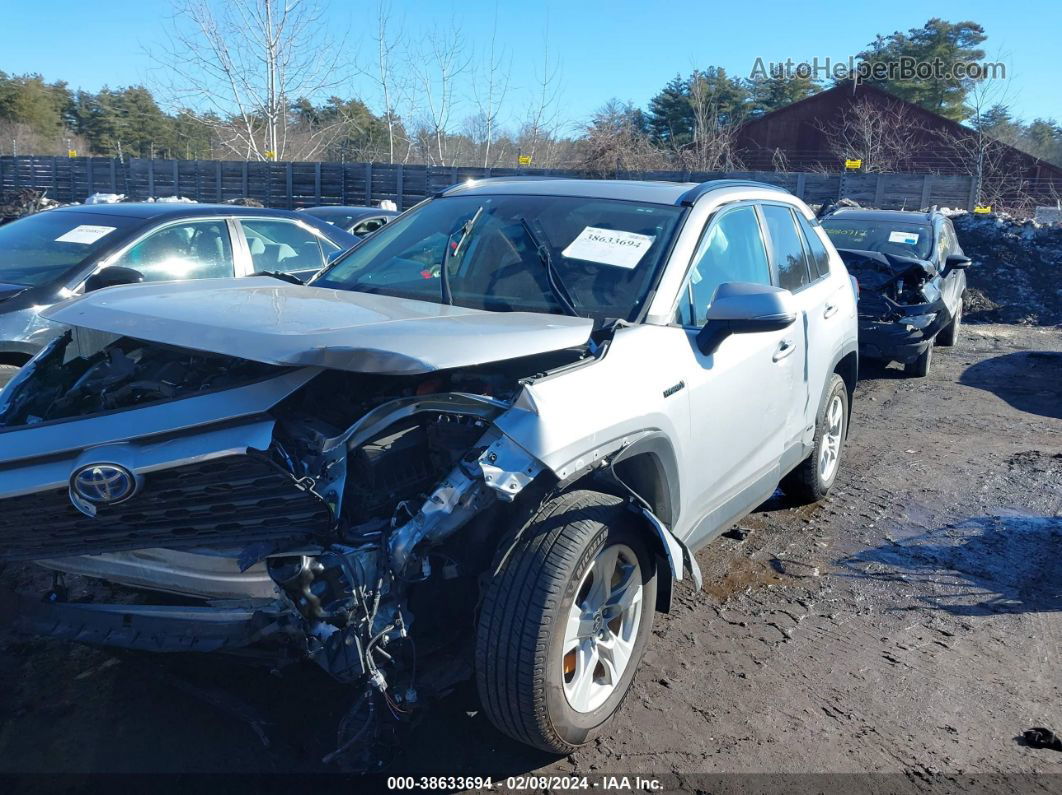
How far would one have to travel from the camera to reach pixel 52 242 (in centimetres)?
623

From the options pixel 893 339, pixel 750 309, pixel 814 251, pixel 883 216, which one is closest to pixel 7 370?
pixel 750 309

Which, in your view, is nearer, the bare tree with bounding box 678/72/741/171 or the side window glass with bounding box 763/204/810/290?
the side window glass with bounding box 763/204/810/290

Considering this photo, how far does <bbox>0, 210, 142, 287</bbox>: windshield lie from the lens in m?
5.92

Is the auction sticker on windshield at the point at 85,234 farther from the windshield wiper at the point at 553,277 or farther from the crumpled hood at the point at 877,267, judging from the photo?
the crumpled hood at the point at 877,267

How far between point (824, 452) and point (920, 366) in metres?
5.08

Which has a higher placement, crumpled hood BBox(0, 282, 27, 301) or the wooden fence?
the wooden fence

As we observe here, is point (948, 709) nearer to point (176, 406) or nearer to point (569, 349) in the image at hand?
point (569, 349)

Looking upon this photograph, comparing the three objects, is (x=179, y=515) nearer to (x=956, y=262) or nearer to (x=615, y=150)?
(x=956, y=262)

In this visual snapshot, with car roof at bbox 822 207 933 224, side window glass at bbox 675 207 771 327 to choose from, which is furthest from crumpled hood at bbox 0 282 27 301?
car roof at bbox 822 207 933 224

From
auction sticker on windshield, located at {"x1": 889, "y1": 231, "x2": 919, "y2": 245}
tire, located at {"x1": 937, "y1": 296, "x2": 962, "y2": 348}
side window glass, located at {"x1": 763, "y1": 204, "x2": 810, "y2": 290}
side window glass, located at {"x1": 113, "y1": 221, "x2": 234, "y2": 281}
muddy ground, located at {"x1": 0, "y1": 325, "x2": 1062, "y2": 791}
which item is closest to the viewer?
muddy ground, located at {"x1": 0, "y1": 325, "x2": 1062, "y2": 791}

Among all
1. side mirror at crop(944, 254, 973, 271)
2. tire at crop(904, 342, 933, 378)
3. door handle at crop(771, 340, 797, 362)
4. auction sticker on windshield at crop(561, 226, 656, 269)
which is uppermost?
auction sticker on windshield at crop(561, 226, 656, 269)

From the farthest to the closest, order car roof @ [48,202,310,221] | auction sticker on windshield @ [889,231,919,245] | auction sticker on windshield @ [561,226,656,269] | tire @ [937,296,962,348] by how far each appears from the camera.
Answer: tire @ [937,296,962,348]
auction sticker on windshield @ [889,231,919,245]
car roof @ [48,202,310,221]
auction sticker on windshield @ [561,226,656,269]

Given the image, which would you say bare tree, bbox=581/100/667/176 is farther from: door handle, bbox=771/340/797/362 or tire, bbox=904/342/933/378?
door handle, bbox=771/340/797/362

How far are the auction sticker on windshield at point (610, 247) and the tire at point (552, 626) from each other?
118cm
